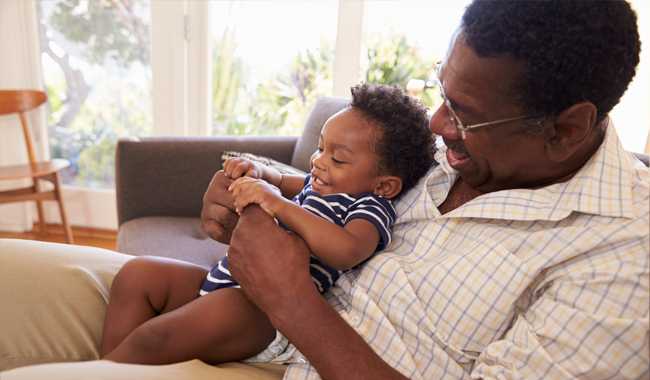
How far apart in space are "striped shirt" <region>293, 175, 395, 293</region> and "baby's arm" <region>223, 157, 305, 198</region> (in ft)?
0.59

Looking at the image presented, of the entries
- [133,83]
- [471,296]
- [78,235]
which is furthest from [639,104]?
[78,235]

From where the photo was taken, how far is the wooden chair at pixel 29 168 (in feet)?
8.80

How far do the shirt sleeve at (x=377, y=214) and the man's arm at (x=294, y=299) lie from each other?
0.13 metres

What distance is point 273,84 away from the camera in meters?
2.92

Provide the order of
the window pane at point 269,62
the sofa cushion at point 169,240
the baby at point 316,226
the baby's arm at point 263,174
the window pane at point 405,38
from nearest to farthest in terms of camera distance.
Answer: the baby at point 316,226 < the baby's arm at point 263,174 < the sofa cushion at point 169,240 < the window pane at point 405,38 < the window pane at point 269,62

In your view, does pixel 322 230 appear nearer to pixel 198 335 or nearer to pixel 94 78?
pixel 198 335

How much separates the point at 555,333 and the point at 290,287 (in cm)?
45

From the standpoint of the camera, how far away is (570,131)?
0.95 m

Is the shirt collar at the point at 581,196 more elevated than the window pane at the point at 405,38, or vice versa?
the window pane at the point at 405,38

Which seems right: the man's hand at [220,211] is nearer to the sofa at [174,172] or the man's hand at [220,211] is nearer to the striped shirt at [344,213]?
the striped shirt at [344,213]

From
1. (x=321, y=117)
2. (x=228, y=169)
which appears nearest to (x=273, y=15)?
(x=321, y=117)

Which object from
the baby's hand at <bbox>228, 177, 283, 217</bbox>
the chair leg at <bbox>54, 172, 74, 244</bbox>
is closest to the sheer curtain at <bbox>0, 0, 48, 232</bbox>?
the chair leg at <bbox>54, 172, 74, 244</bbox>

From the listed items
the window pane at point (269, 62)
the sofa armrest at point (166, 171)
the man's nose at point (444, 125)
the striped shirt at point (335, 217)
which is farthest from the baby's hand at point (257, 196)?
the window pane at point (269, 62)

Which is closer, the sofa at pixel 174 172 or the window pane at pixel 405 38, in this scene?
the sofa at pixel 174 172
